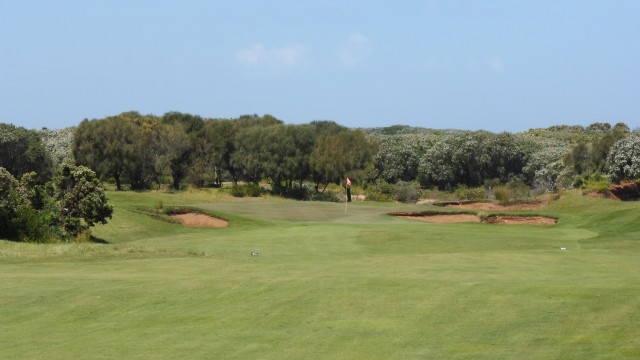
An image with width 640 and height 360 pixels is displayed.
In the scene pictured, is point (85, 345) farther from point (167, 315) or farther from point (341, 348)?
point (341, 348)

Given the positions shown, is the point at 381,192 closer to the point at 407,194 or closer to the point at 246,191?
the point at 407,194

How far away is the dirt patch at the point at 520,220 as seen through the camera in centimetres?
5750

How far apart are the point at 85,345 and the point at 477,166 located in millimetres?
100232

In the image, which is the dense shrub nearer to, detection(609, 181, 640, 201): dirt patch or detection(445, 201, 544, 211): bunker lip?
detection(445, 201, 544, 211): bunker lip

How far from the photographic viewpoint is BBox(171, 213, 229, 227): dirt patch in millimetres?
55719

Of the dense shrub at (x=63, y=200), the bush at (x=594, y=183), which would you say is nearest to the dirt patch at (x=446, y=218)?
the bush at (x=594, y=183)

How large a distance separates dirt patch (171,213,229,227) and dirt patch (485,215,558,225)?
1739 centimetres

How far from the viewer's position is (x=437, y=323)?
49.6 feet

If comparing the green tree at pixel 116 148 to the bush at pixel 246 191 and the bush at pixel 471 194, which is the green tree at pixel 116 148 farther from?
the bush at pixel 471 194

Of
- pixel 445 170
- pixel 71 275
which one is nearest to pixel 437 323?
pixel 71 275

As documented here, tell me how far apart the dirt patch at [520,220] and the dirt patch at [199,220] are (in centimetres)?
1739

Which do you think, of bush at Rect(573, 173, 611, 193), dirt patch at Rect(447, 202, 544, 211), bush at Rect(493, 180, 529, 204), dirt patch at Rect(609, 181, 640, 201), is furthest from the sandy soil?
dirt patch at Rect(609, 181, 640, 201)

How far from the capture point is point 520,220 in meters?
58.7

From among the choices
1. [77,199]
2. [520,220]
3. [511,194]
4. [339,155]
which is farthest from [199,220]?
[511,194]
